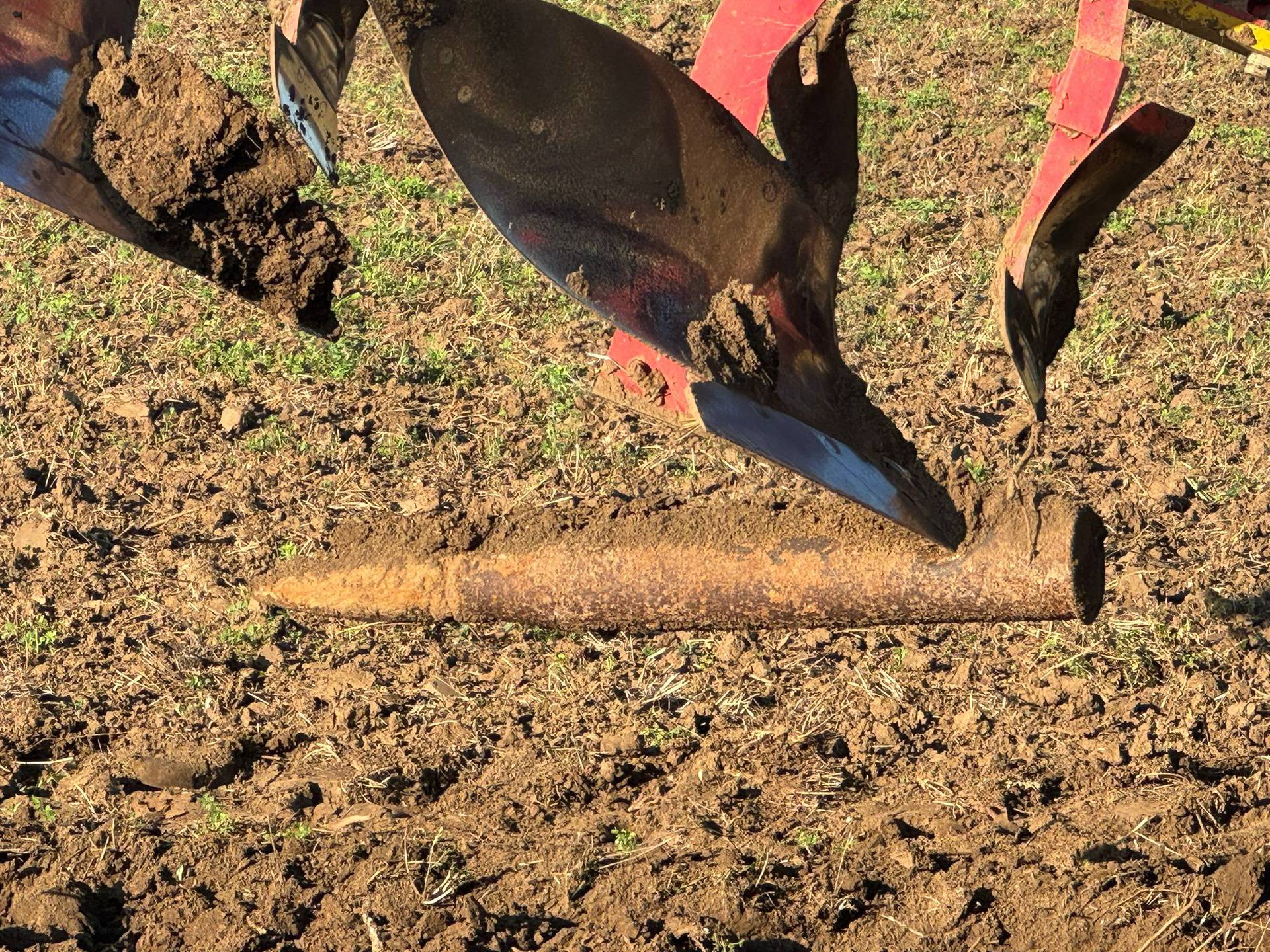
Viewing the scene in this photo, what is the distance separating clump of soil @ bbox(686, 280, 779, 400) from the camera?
2.99 m

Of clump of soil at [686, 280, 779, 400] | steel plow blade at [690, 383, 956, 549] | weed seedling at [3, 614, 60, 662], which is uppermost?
clump of soil at [686, 280, 779, 400]

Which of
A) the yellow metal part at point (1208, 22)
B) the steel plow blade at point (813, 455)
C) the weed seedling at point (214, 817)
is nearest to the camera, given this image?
the steel plow blade at point (813, 455)

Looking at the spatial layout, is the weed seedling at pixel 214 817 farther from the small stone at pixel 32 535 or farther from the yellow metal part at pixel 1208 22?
the yellow metal part at pixel 1208 22

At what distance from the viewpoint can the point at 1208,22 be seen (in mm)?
4949

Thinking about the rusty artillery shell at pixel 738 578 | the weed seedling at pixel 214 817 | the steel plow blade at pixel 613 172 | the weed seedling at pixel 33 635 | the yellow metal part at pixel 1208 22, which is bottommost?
the weed seedling at pixel 33 635

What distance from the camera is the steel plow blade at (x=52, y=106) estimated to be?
2902mm

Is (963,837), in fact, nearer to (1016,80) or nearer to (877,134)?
(877,134)

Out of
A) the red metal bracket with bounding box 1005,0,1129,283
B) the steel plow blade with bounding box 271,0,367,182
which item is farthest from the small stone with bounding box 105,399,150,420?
the red metal bracket with bounding box 1005,0,1129,283

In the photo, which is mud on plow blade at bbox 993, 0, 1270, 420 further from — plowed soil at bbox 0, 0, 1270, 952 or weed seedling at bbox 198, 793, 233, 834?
weed seedling at bbox 198, 793, 233, 834

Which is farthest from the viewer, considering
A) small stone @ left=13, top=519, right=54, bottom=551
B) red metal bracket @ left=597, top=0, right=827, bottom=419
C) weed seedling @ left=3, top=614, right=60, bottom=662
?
small stone @ left=13, top=519, right=54, bottom=551

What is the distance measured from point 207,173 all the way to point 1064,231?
1.78 m

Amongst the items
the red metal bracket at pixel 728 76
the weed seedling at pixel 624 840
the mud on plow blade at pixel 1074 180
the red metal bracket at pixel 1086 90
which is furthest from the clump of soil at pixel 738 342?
the weed seedling at pixel 624 840

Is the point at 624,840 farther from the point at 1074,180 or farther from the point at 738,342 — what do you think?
the point at 1074,180

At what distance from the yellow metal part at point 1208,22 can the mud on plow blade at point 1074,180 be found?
5.00 ft
